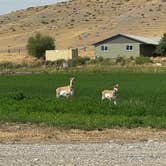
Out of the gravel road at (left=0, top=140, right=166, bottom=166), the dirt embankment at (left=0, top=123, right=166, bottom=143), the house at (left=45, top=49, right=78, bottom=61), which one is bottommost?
the dirt embankment at (left=0, top=123, right=166, bottom=143)

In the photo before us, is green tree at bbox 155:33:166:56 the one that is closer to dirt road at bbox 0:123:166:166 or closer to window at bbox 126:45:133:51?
window at bbox 126:45:133:51

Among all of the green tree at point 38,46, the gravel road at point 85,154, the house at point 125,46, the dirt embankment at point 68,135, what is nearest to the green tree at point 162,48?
the house at point 125,46

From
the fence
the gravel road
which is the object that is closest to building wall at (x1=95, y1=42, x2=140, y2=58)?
the fence

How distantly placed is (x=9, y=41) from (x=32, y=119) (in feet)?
544

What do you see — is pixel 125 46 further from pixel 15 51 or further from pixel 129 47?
pixel 15 51

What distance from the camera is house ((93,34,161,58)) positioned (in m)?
122

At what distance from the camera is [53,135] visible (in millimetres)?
20547

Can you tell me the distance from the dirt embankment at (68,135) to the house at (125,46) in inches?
3898

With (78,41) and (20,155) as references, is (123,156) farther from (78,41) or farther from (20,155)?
(78,41)

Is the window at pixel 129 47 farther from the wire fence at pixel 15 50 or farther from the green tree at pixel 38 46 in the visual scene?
the wire fence at pixel 15 50

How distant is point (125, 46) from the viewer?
124312 mm

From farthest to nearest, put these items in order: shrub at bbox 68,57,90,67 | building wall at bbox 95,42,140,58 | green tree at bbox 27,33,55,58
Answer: green tree at bbox 27,33,55,58, building wall at bbox 95,42,140,58, shrub at bbox 68,57,90,67

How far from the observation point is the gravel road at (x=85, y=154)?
13703mm

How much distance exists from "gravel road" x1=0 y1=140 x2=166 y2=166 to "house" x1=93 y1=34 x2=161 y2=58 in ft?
342
